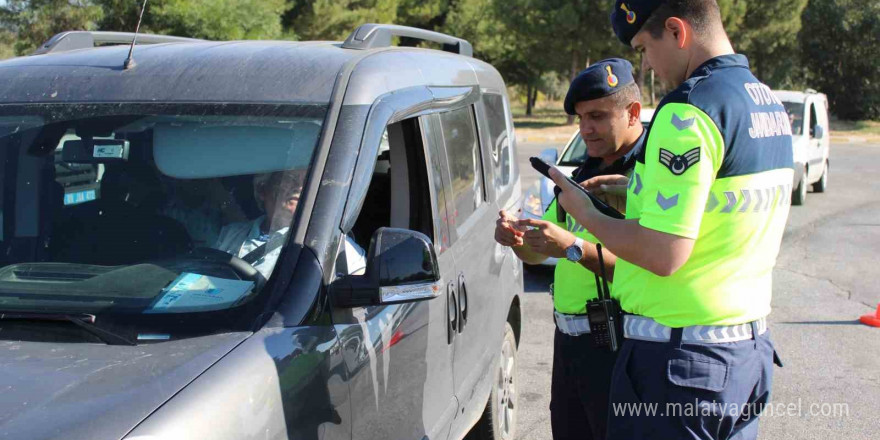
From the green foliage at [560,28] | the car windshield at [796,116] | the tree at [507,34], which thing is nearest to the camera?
the car windshield at [796,116]

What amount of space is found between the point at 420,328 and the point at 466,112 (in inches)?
57.8

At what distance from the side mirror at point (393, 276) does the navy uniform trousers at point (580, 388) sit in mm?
911

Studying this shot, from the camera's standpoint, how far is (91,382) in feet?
6.23

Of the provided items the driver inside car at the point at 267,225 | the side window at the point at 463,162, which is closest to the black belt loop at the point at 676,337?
the driver inside car at the point at 267,225

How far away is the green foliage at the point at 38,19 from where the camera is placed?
79.5 feet

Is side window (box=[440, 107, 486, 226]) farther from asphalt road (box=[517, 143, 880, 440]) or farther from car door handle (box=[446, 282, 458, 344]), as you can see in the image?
asphalt road (box=[517, 143, 880, 440])

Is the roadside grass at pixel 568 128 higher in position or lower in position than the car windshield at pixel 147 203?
lower

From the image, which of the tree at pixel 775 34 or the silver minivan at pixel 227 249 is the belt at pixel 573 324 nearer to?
the silver minivan at pixel 227 249

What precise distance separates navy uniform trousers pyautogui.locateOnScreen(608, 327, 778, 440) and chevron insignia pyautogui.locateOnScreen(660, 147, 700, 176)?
0.46 metres

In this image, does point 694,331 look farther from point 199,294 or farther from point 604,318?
point 199,294

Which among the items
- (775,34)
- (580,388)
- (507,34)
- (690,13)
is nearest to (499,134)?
(580,388)

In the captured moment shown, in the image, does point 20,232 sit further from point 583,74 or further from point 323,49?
point 583,74

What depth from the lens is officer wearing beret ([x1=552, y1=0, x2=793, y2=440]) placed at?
7.02 feet

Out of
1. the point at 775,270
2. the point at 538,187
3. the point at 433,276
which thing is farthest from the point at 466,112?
the point at 775,270
